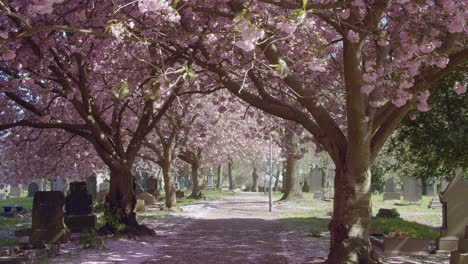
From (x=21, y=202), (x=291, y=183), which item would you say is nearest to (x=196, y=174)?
(x=291, y=183)

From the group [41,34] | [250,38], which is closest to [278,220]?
[41,34]

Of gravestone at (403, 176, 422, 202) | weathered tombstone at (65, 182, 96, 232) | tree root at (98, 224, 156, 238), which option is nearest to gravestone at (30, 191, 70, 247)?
tree root at (98, 224, 156, 238)

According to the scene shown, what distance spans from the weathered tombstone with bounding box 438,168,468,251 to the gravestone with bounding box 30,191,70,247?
9531mm

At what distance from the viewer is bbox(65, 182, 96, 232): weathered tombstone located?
645 inches

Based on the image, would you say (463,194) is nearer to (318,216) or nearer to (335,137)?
(335,137)

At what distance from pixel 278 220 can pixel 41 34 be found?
13.1 m

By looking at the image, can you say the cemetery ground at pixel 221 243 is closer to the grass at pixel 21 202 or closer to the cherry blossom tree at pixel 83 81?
the cherry blossom tree at pixel 83 81

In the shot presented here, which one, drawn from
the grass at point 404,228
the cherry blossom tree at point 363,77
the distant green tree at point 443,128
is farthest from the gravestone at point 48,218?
the distant green tree at point 443,128

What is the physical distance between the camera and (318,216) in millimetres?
23562

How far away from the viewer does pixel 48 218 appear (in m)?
13.4

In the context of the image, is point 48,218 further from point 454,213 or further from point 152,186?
point 152,186

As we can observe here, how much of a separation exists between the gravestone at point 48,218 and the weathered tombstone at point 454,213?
9531mm

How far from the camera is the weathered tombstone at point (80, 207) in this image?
1638 centimetres

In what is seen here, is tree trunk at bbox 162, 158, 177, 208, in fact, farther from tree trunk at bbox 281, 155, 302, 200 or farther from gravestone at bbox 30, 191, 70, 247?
gravestone at bbox 30, 191, 70, 247
